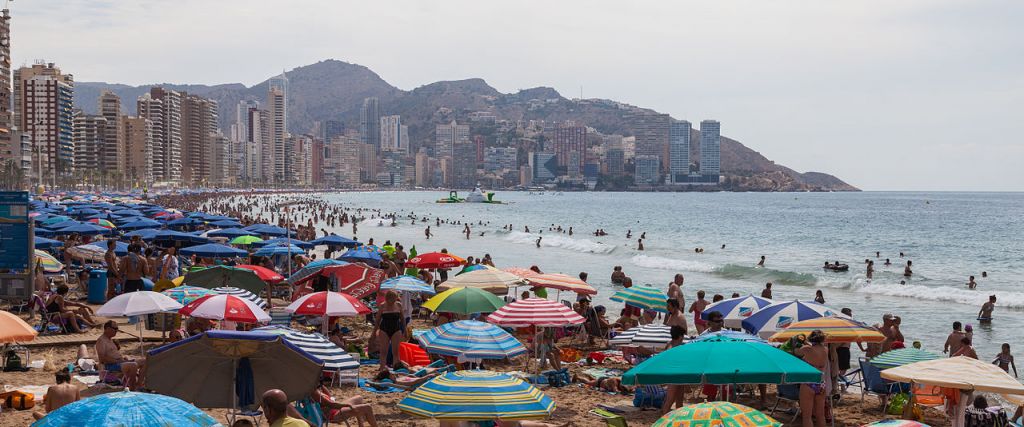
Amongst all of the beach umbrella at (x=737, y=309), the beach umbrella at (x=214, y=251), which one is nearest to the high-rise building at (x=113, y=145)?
the beach umbrella at (x=214, y=251)

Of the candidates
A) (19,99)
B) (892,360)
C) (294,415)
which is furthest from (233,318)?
(19,99)

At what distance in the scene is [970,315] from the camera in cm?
2317

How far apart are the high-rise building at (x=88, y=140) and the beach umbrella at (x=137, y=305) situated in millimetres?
158590

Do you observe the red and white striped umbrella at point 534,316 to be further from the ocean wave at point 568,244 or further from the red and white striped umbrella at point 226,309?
the ocean wave at point 568,244

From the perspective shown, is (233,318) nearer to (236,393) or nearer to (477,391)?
(236,393)

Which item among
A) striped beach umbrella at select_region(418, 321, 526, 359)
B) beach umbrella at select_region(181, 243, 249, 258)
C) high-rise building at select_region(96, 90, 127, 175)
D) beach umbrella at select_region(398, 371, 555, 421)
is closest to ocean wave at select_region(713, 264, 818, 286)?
beach umbrella at select_region(181, 243, 249, 258)

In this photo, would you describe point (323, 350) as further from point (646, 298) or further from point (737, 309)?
point (646, 298)

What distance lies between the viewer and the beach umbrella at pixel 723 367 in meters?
7.31

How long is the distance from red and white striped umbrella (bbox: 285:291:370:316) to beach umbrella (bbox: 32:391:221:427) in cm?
709

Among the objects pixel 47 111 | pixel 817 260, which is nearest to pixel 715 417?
pixel 817 260

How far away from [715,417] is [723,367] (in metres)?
1.54

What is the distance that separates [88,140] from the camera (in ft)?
515

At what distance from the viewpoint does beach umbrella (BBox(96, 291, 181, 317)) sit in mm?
10961

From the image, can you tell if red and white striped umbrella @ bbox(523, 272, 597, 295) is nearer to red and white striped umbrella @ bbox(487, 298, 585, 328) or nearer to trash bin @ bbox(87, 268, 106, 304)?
red and white striped umbrella @ bbox(487, 298, 585, 328)
